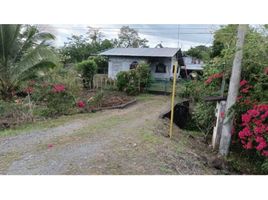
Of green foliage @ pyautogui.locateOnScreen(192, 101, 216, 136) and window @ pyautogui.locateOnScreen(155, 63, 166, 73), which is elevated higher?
window @ pyautogui.locateOnScreen(155, 63, 166, 73)

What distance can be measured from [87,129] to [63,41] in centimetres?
153

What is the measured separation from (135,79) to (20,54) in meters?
2.48

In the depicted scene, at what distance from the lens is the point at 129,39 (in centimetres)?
364

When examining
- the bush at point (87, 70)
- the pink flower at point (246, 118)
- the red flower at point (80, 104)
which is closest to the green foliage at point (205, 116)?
the pink flower at point (246, 118)

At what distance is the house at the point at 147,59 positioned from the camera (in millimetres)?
3748

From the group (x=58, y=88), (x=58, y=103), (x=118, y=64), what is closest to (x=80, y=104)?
(x=58, y=103)

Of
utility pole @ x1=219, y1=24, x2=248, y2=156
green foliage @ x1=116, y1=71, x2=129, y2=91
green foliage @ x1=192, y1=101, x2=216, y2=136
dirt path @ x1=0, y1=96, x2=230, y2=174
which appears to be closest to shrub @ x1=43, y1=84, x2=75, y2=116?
dirt path @ x1=0, y1=96, x2=230, y2=174

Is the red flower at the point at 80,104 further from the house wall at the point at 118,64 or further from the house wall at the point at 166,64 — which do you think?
the house wall at the point at 166,64

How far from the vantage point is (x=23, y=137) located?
3436 mm

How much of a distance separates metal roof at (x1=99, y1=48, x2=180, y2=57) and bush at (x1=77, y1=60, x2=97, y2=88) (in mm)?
375

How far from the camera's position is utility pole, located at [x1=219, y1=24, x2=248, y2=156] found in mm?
2912

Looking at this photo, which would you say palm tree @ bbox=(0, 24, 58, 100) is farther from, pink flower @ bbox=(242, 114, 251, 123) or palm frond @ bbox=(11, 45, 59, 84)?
pink flower @ bbox=(242, 114, 251, 123)

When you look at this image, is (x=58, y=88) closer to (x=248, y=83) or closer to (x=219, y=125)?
(x=219, y=125)
